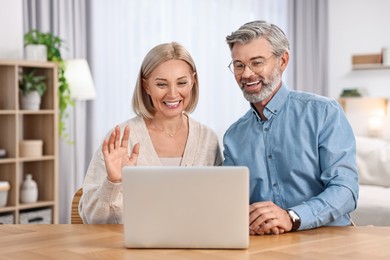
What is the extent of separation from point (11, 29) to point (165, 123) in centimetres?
259

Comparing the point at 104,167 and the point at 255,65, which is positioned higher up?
the point at 255,65

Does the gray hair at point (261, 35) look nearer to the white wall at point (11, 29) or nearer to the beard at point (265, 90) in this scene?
the beard at point (265, 90)

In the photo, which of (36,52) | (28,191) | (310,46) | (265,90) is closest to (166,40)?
(36,52)

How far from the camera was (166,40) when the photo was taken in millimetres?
5922

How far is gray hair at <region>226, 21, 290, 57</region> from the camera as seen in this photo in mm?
2418

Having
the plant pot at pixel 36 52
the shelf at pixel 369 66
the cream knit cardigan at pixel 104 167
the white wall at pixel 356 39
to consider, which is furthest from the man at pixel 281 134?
the white wall at pixel 356 39

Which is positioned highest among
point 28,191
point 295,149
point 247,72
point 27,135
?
point 247,72

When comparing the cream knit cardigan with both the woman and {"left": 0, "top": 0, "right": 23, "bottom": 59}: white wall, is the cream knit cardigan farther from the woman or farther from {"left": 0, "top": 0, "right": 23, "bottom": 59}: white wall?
{"left": 0, "top": 0, "right": 23, "bottom": 59}: white wall

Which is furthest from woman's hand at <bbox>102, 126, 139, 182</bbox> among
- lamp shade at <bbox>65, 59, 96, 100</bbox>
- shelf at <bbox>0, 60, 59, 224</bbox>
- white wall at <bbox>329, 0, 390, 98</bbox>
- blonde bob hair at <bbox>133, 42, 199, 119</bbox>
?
white wall at <bbox>329, 0, 390, 98</bbox>

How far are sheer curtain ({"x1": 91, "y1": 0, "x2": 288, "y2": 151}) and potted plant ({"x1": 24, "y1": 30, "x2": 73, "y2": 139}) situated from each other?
409 millimetres

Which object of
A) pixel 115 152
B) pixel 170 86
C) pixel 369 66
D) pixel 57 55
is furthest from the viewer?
pixel 369 66

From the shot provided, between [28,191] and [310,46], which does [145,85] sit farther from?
[310,46]

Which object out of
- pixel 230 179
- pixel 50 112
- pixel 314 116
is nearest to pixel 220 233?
pixel 230 179

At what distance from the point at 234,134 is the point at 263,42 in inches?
15.2
